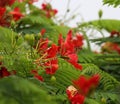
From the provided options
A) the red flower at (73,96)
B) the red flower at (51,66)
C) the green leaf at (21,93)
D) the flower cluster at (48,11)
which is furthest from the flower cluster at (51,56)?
the flower cluster at (48,11)

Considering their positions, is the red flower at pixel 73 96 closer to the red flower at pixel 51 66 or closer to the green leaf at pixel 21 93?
the red flower at pixel 51 66

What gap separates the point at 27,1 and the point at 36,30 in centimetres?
70

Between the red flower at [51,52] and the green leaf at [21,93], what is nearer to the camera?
the green leaf at [21,93]

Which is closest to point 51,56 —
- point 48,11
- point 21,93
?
point 21,93

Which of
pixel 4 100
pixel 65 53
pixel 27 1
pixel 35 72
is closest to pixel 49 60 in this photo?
pixel 35 72

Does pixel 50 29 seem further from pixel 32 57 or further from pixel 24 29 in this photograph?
pixel 32 57

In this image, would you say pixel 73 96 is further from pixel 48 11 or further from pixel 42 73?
pixel 48 11

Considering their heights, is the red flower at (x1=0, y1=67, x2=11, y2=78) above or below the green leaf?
Result: below

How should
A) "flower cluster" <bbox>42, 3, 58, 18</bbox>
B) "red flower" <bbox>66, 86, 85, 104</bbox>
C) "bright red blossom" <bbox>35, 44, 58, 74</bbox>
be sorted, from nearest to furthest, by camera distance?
"red flower" <bbox>66, 86, 85, 104</bbox> < "bright red blossom" <bbox>35, 44, 58, 74</bbox> < "flower cluster" <bbox>42, 3, 58, 18</bbox>

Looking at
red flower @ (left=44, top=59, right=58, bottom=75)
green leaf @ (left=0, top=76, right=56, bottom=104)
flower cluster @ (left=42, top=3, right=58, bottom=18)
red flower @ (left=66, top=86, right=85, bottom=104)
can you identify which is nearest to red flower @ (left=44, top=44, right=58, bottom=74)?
red flower @ (left=44, top=59, right=58, bottom=75)

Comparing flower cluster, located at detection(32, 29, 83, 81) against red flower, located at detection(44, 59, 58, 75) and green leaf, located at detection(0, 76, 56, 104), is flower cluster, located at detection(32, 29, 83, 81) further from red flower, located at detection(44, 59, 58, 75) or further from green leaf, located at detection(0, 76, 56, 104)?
green leaf, located at detection(0, 76, 56, 104)

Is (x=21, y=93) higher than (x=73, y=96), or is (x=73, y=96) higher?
(x=21, y=93)

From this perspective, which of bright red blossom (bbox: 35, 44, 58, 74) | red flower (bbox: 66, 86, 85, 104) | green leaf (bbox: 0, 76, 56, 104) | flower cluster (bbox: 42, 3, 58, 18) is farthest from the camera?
flower cluster (bbox: 42, 3, 58, 18)

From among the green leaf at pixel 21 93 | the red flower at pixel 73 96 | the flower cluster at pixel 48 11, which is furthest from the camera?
the flower cluster at pixel 48 11
